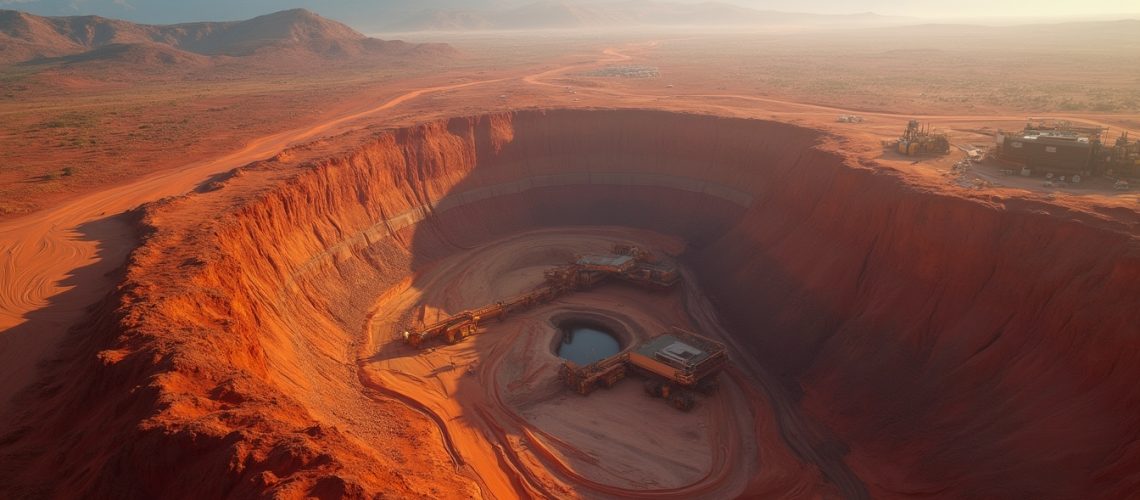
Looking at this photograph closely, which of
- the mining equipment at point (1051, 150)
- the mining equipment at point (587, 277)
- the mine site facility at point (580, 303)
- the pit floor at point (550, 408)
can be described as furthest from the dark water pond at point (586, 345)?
the mining equipment at point (1051, 150)

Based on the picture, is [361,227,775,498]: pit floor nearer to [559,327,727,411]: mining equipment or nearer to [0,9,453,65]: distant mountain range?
[559,327,727,411]: mining equipment

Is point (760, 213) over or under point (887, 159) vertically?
under

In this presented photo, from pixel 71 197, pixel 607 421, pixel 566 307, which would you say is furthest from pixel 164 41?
pixel 607 421

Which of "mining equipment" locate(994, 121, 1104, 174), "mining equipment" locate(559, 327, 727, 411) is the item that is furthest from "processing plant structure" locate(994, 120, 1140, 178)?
"mining equipment" locate(559, 327, 727, 411)

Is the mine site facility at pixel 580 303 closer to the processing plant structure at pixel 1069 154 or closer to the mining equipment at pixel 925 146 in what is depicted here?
the processing plant structure at pixel 1069 154

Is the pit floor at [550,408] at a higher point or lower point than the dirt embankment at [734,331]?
lower

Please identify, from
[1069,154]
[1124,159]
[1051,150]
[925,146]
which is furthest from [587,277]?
[1124,159]

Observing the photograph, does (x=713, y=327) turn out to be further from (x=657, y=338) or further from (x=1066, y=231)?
(x=1066, y=231)
